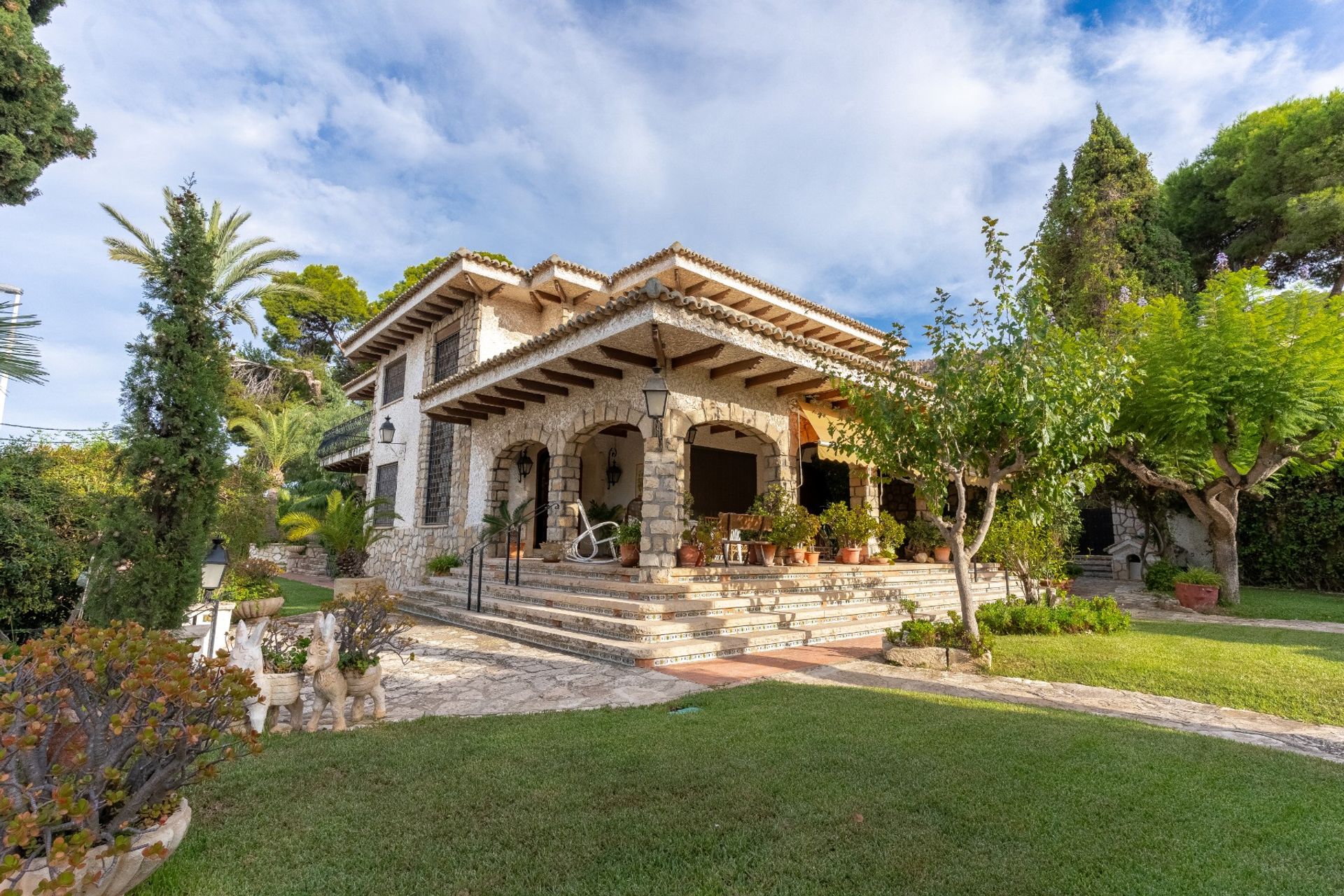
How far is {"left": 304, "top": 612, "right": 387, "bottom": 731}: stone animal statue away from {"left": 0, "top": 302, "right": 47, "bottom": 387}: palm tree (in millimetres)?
2277

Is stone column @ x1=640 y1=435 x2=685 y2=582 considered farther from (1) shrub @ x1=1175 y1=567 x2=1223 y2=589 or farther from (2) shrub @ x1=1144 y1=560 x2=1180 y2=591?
(2) shrub @ x1=1144 y1=560 x2=1180 y2=591

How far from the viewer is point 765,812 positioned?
3.05 m

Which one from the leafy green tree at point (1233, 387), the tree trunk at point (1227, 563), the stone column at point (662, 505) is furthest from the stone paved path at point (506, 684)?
the tree trunk at point (1227, 563)

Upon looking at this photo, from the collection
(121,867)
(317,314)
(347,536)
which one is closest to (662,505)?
(121,867)

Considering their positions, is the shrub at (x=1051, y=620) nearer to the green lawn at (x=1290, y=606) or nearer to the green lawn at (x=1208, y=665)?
the green lawn at (x=1208, y=665)

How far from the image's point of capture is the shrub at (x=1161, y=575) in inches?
514

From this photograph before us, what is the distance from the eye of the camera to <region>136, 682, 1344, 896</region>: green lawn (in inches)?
97.9

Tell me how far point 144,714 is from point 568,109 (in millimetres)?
10787

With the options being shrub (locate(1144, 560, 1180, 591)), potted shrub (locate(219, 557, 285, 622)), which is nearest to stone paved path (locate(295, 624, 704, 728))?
potted shrub (locate(219, 557, 285, 622))

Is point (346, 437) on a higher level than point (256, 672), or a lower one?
higher

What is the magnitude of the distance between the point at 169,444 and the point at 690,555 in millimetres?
6386

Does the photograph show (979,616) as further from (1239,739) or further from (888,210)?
(888,210)

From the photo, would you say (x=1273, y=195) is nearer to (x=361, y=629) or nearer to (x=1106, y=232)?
(x=1106, y=232)

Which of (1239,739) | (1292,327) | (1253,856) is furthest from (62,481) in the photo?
(1292,327)
